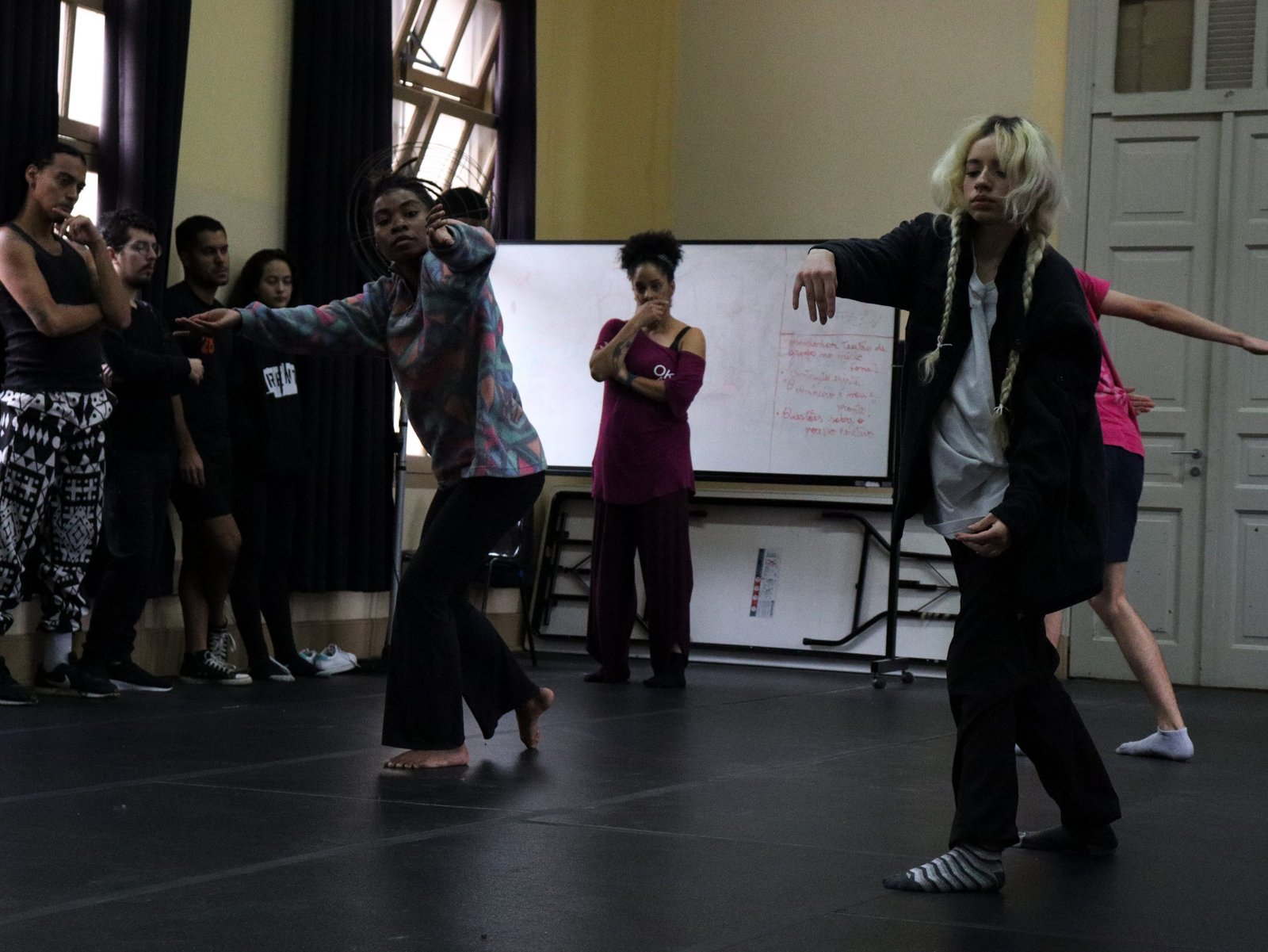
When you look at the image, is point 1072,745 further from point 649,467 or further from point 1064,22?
point 1064,22

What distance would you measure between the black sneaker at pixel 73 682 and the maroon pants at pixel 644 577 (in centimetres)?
186

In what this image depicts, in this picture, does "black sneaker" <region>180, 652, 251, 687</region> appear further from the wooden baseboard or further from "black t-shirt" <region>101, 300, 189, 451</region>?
"black t-shirt" <region>101, 300, 189, 451</region>

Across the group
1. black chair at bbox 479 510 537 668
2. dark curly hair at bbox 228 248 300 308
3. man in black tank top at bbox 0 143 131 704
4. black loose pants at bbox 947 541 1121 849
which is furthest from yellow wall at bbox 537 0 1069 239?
black loose pants at bbox 947 541 1121 849

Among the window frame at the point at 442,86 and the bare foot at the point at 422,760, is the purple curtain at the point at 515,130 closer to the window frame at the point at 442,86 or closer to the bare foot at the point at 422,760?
the window frame at the point at 442,86

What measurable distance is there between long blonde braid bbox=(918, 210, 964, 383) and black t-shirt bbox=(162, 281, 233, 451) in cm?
350

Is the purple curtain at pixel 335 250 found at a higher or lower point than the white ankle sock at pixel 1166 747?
higher

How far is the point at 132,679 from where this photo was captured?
5367 millimetres

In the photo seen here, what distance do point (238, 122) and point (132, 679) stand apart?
83.4 inches

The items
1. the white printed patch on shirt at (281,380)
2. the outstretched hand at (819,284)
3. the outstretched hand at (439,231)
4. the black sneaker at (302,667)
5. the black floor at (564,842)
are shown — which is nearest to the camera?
the black floor at (564,842)

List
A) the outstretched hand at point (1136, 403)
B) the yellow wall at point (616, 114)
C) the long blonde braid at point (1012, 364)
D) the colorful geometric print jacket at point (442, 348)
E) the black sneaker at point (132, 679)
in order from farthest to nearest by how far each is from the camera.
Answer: the yellow wall at point (616, 114), the black sneaker at point (132, 679), the outstretched hand at point (1136, 403), the colorful geometric print jacket at point (442, 348), the long blonde braid at point (1012, 364)

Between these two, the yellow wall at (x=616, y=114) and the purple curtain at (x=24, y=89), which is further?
the yellow wall at (x=616, y=114)

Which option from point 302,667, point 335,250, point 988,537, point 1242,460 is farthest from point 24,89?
point 1242,460

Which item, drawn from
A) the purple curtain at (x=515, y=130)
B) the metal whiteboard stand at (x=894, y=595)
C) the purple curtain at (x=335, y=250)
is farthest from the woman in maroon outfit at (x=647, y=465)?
the purple curtain at (x=515, y=130)

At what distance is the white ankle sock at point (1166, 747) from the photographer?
4422mm
